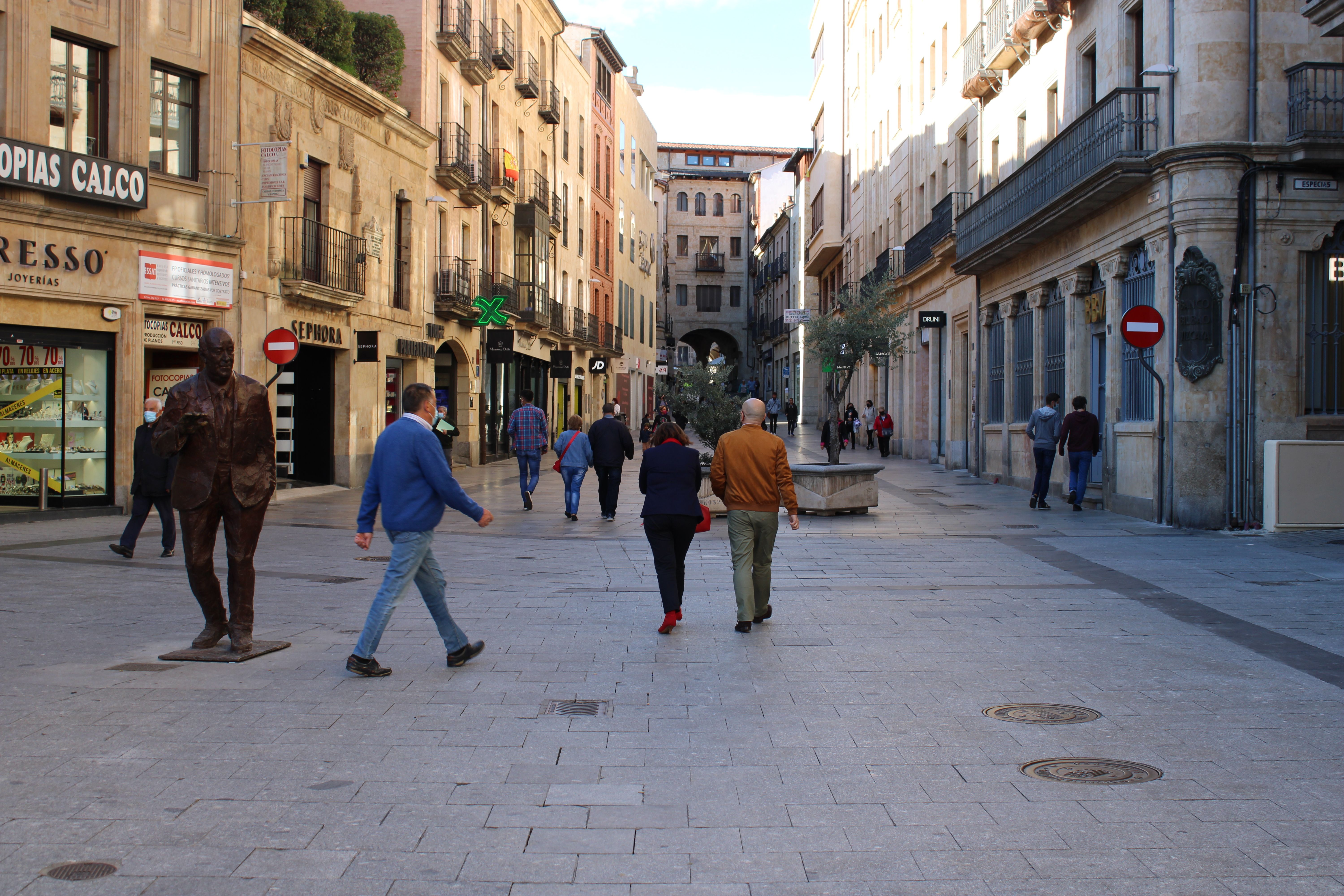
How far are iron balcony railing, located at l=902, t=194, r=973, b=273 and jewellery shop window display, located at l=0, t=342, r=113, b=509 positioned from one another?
17730 mm

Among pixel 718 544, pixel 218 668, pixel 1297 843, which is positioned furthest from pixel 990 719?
pixel 718 544

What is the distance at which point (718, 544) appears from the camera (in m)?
14.5

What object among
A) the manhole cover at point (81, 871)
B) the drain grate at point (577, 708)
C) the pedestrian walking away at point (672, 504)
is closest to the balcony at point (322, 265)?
the pedestrian walking away at point (672, 504)

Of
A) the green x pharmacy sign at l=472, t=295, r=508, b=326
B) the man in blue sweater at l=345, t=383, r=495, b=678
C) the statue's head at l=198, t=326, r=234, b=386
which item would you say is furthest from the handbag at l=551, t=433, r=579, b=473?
the green x pharmacy sign at l=472, t=295, r=508, b=326

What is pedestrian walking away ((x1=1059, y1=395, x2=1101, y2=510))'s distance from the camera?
17969 mm

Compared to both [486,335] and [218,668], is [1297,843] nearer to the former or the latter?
[218,668]

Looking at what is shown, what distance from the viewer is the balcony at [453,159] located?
1116 inches

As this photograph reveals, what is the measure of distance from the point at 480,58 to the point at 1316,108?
2041 centimetres

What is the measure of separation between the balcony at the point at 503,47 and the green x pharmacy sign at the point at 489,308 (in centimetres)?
658

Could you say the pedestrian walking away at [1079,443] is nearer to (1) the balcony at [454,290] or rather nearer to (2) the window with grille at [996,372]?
(2) the window with grille at [996,372]

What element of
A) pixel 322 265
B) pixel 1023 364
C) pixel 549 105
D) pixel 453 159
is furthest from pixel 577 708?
pixel 549 105

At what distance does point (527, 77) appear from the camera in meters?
36.0

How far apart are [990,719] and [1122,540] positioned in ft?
30.6

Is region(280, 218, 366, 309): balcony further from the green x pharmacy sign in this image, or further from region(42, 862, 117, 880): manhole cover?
region(42, 862, 117, 880): manhole cover
